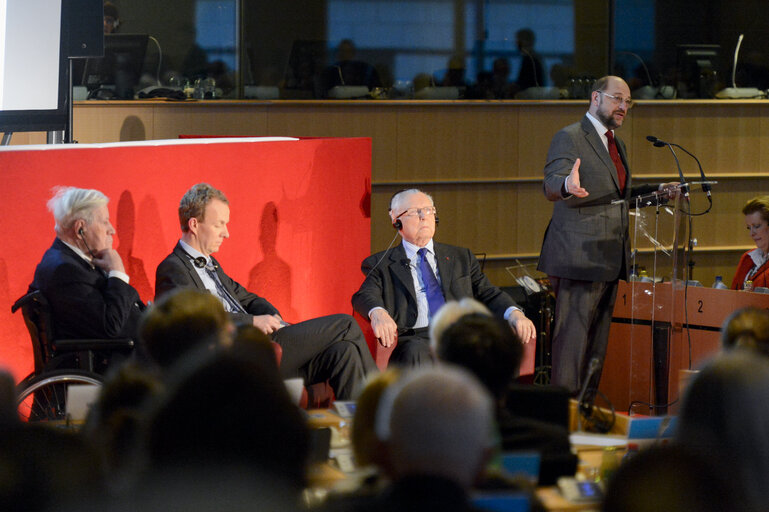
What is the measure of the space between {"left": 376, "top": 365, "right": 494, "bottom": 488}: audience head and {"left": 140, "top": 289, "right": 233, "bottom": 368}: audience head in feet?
2.55

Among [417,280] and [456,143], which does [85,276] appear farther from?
[456,143]

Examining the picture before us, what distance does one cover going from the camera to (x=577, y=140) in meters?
4.97

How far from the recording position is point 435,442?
1340 mm

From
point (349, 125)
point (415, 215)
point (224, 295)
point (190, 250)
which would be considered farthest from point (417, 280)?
point (349, 125)

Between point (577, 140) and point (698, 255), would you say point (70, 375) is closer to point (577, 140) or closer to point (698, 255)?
point (577, 140)

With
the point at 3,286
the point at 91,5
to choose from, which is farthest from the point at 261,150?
the point at 3,286

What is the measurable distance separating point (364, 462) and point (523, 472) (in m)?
0.53

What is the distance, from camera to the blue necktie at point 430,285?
4508mm

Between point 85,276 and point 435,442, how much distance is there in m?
2.53

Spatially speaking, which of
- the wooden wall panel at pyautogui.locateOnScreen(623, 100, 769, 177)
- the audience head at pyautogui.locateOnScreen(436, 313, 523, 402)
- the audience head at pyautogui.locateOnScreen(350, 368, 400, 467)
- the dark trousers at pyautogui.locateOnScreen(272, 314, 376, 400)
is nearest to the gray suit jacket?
the dark trousers at pyautogui.locateOnScreen(272, 314, 376, 400)

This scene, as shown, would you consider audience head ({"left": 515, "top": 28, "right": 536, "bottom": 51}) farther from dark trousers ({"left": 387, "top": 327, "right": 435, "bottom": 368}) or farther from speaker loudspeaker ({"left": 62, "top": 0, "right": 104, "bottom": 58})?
dark trousers ({"left": 387, "top": 327, "right": 435, "bottom": 368})

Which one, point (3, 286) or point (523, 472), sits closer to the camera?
point (523, 472)

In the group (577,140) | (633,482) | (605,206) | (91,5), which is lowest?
(633,482)

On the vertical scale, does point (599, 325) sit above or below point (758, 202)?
below
